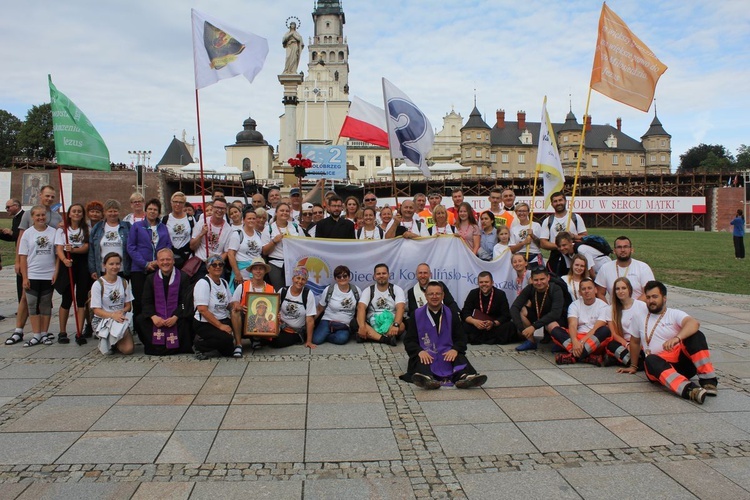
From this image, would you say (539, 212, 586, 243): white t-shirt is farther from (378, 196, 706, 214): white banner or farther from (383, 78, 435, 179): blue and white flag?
(378, 196, 706, 214): white banner

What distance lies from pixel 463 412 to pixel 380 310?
2863mm

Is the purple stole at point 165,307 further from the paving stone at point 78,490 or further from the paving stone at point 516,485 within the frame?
the paving stone at point 516,485

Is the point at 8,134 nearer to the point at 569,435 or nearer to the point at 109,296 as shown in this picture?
the point at 109,296

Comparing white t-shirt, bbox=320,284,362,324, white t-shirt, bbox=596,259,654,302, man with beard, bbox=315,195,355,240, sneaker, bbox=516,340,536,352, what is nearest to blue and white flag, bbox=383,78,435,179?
man with beard, bbox=315,195,355,240

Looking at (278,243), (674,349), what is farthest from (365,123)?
(674,349)

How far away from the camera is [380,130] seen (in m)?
10.8

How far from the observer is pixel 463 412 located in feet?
15.7

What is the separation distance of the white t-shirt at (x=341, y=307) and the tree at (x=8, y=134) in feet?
273

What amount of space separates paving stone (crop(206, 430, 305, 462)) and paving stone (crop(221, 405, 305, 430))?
121 millimetres

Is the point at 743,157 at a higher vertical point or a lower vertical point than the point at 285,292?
higher

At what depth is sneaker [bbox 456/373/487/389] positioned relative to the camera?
5.39 m

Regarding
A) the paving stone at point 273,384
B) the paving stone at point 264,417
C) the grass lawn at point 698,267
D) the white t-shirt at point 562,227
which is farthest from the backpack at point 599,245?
the grass lawn at point 698,267

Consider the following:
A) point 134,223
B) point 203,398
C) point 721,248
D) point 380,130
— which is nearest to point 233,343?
point 203,398

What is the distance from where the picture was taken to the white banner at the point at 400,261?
8258mm
